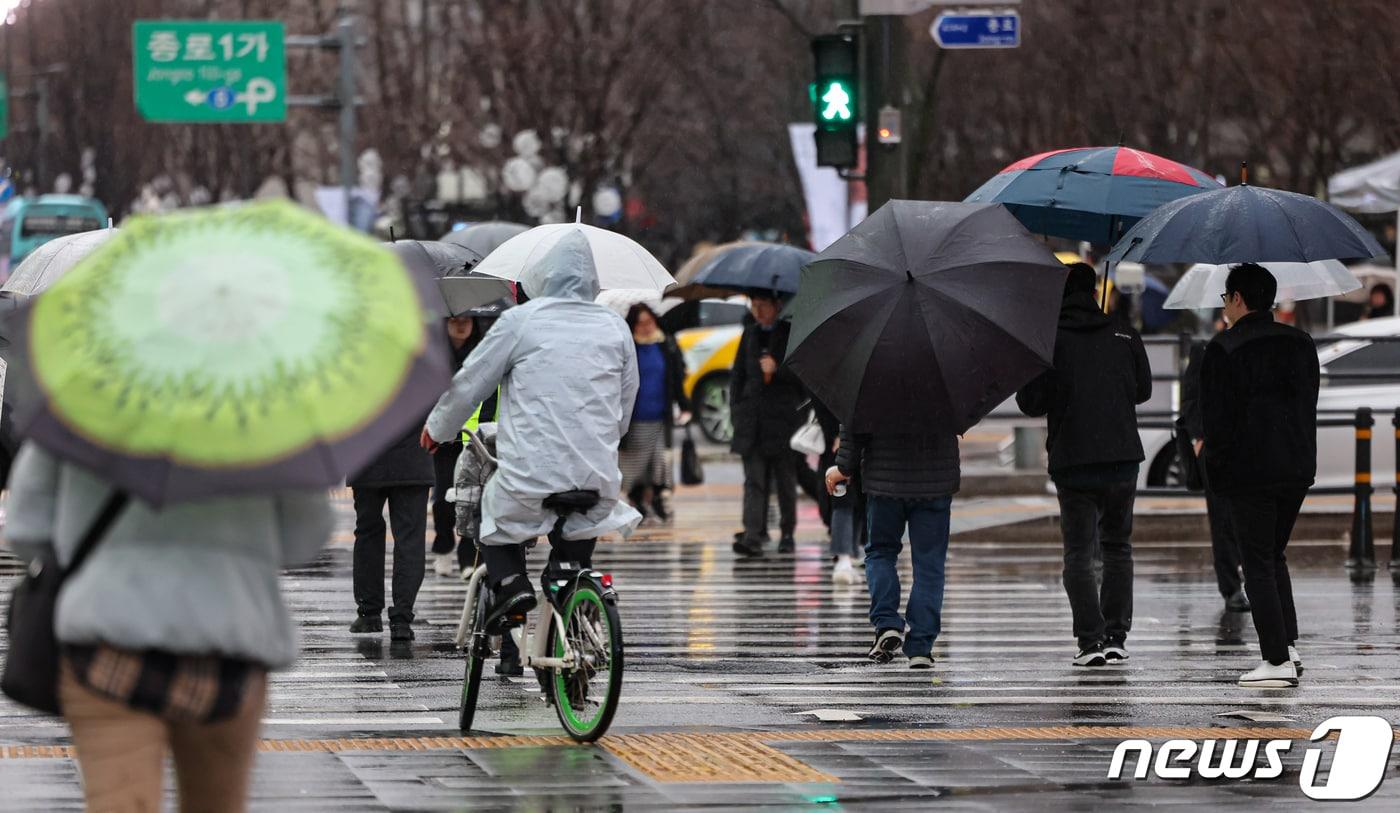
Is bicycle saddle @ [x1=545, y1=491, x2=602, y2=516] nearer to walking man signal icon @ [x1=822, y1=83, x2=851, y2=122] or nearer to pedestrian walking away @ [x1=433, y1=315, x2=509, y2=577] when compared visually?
pedestrian walking away @ [x1=433, y1=315, x2=509, y2=577]

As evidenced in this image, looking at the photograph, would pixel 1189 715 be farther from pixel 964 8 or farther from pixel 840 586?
→ pixel 964 8

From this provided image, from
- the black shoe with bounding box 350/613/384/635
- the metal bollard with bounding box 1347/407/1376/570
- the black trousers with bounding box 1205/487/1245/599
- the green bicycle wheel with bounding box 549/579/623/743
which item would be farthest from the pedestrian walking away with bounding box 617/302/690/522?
the green bicycle wheel with bounding box 549/579/623/743

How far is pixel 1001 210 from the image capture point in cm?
1106

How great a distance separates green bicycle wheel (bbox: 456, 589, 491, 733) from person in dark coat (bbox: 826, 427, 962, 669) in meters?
2.61

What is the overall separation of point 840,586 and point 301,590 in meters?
3.26

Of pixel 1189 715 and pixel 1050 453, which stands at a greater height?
pixel 1050 453

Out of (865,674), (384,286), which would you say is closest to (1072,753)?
(865,674)

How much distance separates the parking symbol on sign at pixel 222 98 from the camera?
3819 centimetres

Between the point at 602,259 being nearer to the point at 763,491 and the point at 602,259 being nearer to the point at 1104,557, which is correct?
the point at 1104,557

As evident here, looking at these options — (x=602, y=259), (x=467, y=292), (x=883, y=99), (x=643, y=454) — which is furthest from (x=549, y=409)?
(x=643, y=454)

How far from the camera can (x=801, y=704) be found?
971 cm

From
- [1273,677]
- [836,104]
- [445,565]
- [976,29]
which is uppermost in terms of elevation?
[976,29]

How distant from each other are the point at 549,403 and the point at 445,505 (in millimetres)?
6522

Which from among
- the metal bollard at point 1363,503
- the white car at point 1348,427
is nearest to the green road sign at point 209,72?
the white car at point 1348,427
